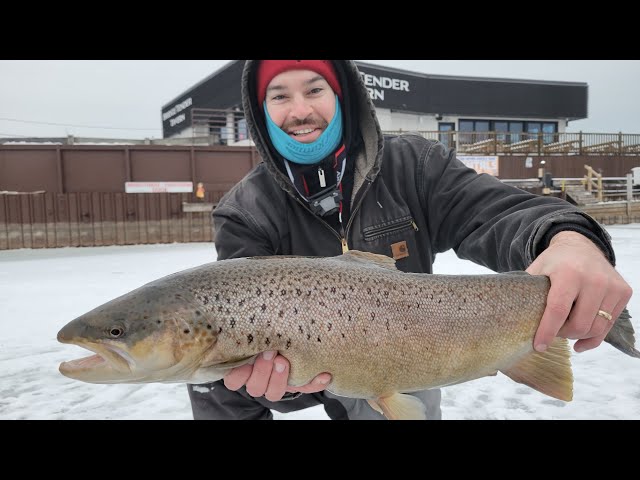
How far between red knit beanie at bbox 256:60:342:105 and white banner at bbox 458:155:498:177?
17947mm

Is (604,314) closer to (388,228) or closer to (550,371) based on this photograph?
(550,371)

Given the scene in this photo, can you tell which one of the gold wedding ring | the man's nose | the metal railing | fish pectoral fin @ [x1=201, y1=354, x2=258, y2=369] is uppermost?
the metal railing

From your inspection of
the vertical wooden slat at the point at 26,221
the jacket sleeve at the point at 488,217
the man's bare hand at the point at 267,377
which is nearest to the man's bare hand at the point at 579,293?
the jacket sleeve at the point at 488,217

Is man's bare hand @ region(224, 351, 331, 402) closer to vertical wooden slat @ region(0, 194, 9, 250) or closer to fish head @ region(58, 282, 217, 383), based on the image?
fish head @ region(58, 282, 217, 383)

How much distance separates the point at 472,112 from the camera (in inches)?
1077

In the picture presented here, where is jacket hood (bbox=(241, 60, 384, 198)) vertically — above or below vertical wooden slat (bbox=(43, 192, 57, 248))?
above

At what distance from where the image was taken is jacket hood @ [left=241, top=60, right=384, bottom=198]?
2793mm

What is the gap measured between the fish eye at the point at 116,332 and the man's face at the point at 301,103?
149cm

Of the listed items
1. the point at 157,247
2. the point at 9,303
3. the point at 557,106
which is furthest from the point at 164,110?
the point at 9,303

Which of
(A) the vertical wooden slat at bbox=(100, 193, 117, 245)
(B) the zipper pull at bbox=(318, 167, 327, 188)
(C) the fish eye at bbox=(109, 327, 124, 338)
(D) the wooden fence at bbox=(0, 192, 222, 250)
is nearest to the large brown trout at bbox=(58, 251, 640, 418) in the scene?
(C) the fish eye at bbox=(109, 327, 124, 338)

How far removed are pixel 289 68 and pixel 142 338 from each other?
1.74 meters

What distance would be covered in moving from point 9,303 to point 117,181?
8756 mm

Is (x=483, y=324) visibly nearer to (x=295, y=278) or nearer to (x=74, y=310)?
(x=295, y=278)

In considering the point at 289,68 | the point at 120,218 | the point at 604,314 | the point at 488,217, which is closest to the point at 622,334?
the point at 604,314
